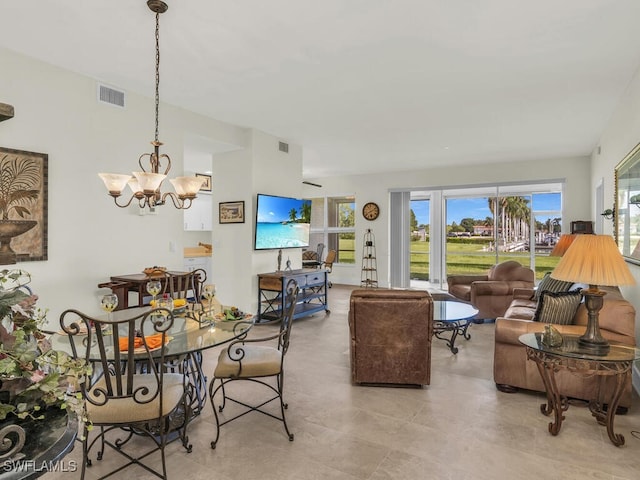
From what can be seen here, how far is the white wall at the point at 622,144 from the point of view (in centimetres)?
348

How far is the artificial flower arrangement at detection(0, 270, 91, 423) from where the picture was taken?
874mm

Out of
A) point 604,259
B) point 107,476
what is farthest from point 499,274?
point 107,476

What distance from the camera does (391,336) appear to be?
10.8 feet

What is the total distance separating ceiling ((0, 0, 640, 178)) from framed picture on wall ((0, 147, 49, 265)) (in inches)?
36.0

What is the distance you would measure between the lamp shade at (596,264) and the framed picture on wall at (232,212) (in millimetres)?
4153

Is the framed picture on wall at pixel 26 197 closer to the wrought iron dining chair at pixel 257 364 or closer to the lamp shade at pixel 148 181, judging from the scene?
the lamp shade at pixel 148 181

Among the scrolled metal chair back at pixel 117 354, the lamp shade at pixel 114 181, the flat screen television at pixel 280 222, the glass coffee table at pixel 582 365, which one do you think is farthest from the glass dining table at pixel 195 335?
the flat screen television at pixel 280 222

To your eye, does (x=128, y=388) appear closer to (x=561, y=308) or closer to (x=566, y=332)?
(x=566, y=332)

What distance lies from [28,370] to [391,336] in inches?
109

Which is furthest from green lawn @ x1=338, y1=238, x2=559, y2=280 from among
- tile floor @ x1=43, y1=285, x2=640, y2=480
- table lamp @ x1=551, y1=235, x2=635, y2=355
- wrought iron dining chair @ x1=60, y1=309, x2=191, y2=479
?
wrought iron dining chair @ x1=60, y1=309, x2=191, y2=479

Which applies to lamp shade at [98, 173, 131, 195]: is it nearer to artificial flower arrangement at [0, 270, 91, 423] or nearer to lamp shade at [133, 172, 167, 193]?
lamp shade at [133, 172, 167, 193]

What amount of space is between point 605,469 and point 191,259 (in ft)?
20.9

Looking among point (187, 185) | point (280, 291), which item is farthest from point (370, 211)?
point (187, 185)

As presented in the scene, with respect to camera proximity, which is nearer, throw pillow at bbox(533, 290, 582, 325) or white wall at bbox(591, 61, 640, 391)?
throw pillow at bbox(533, 290, 582, 325)
